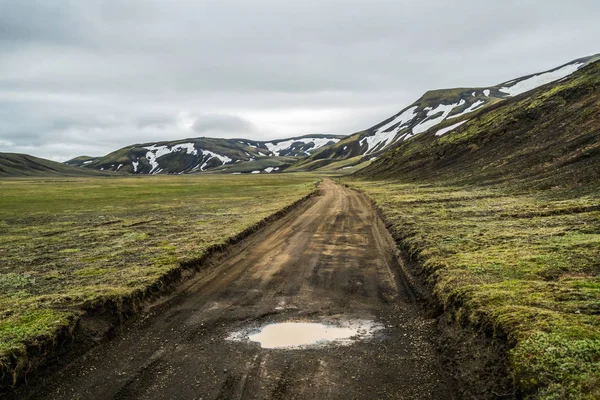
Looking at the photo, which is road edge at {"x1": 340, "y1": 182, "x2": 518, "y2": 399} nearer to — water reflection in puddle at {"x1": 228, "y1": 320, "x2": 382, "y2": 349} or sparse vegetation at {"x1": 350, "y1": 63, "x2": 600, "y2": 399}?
sparse vegetation at {"x1": 350, "y1": 63, "x2": 600, "y2": 399}

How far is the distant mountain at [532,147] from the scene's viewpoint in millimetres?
Answer: 42812

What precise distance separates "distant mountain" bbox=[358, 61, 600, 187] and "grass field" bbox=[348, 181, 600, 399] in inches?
797

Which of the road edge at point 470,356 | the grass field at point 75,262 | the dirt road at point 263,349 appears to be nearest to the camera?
the road edge at point 470,356

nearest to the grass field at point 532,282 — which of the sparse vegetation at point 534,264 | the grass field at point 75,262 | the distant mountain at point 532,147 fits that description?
the sparse vegetation at point 534,264

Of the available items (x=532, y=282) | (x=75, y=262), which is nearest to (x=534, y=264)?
(x=532, y=282)

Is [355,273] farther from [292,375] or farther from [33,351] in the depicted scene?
[33,351]

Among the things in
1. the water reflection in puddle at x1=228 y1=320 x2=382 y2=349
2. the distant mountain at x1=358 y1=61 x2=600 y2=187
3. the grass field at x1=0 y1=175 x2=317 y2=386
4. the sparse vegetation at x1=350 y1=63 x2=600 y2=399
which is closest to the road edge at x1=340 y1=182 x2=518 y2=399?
the sparse vegetation at x1=350 y1=63 x2=600 y2=399

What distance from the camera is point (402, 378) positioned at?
773 cm

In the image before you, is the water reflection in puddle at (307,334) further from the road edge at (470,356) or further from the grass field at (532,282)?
the grass field at (532,282)

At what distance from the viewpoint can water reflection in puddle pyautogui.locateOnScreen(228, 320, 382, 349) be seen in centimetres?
935

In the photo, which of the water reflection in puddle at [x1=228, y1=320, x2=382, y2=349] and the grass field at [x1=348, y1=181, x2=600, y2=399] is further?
the water reflection in puddle at [x1=228, y1=320, x2=382, y2=349]

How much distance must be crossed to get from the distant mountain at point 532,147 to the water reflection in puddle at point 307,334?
33.2m

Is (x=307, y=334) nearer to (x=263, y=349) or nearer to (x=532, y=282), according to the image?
(x=263, y=349)

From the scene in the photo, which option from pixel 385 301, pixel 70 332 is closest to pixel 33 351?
pixel 70 332
